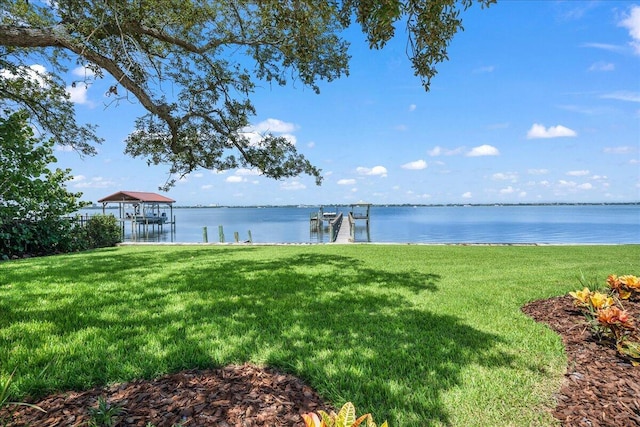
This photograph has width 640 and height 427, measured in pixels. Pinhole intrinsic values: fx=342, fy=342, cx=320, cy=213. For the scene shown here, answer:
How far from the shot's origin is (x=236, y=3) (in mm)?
9719

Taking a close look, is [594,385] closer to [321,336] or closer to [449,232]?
[321,336]

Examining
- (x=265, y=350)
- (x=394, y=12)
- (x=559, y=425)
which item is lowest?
(x=559, y=425)

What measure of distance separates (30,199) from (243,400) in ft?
52.9

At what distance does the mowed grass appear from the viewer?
2.50 meters

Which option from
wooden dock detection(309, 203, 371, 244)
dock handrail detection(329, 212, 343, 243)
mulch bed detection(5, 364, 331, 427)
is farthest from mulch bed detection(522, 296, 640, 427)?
dock handrail detection(329, 212, 343, 243)

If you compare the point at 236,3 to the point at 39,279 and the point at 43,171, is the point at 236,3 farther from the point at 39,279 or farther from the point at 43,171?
the point at 43,171

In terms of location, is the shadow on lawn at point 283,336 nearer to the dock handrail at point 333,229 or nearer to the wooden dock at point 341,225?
the wooden dock at point 341,225

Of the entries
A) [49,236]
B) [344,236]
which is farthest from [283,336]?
[344,236]

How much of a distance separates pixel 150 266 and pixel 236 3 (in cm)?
759

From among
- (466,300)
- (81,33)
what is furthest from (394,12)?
(81,33)

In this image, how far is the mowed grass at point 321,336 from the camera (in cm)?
250

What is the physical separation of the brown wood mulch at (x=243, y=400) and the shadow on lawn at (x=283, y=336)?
20 centimetres

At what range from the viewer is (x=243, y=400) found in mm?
2324

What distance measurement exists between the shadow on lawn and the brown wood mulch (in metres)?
0.20
